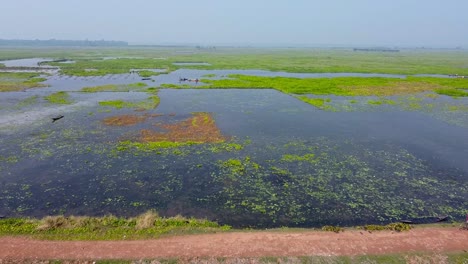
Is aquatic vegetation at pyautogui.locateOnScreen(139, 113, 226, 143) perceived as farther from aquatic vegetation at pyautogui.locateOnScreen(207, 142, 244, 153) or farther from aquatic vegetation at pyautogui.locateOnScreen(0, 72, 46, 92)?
aquatic vegetation at pyautogui.locateOnScreen(0, 72, 46, 92)

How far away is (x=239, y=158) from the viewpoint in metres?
23.4

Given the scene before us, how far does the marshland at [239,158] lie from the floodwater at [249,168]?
0.32 feet

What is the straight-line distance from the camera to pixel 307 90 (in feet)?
172

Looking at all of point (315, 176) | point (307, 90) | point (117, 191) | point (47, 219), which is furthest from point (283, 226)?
point (307, 90)

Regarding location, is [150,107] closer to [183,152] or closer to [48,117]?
[48,117]

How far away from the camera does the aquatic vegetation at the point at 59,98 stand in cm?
4225

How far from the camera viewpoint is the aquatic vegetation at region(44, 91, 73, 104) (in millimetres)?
42250

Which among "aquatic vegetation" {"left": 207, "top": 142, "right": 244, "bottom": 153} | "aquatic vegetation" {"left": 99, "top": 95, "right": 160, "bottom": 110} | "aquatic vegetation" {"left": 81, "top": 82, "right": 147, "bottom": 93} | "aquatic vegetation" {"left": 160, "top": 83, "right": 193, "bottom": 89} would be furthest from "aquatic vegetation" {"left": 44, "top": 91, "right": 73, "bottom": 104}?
"aquatic vegetation" {"left": 207, "top": 142, "right": 244, "bottom": 153}

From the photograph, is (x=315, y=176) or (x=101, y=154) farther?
(x=101, y=154)

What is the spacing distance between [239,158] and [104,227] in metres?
11.2

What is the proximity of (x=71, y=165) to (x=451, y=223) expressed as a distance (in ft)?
78.0

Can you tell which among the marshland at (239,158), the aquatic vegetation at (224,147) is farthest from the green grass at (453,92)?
the aquatic vegetation at (224,147)

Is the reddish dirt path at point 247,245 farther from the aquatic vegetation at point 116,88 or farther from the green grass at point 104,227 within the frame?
the aquatic vegetation at point 116,88

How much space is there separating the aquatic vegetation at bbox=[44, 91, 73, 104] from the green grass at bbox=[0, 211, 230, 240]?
31.1 meters
